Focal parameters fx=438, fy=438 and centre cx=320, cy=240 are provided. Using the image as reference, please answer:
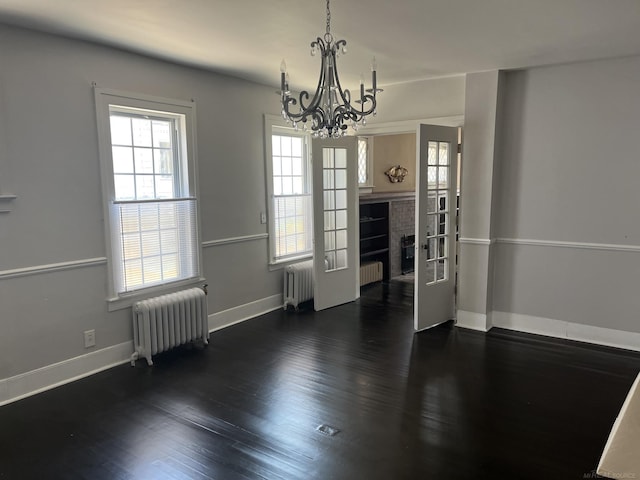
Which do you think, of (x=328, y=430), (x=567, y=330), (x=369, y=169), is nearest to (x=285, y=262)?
(x=369, y=169)

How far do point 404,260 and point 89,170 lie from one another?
17.0 feet

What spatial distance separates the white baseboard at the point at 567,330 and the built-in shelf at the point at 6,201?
4.53m

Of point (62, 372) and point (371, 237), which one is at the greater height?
point (371, 237)

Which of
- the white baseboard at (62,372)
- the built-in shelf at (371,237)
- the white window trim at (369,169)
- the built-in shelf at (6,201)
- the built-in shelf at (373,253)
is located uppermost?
the white window trim at (369,169)

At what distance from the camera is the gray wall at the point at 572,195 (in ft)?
13.1

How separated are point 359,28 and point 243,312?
3.25 meters

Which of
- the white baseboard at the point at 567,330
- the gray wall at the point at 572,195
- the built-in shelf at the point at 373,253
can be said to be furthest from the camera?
the built-in shelf at the point at 373,253

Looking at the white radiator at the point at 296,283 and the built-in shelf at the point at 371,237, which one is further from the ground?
the built-in shelf at the point at 371,237

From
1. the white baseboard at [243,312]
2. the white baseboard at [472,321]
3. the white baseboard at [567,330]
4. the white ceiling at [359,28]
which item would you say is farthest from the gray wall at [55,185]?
the white baseboard at [567,330]

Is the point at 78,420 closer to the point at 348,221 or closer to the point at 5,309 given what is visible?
the point at 5,309

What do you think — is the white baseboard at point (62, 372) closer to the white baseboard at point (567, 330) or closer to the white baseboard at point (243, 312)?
the white baseboard at point (243, 312)

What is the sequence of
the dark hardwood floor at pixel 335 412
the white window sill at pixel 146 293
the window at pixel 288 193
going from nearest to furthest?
the dark hardwood floor at pixel 335 412, the white window sill at pixel 146 293, the window at pixel 288 193

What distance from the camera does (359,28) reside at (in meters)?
3.06

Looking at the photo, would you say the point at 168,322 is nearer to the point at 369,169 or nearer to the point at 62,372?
the point at 62,372
